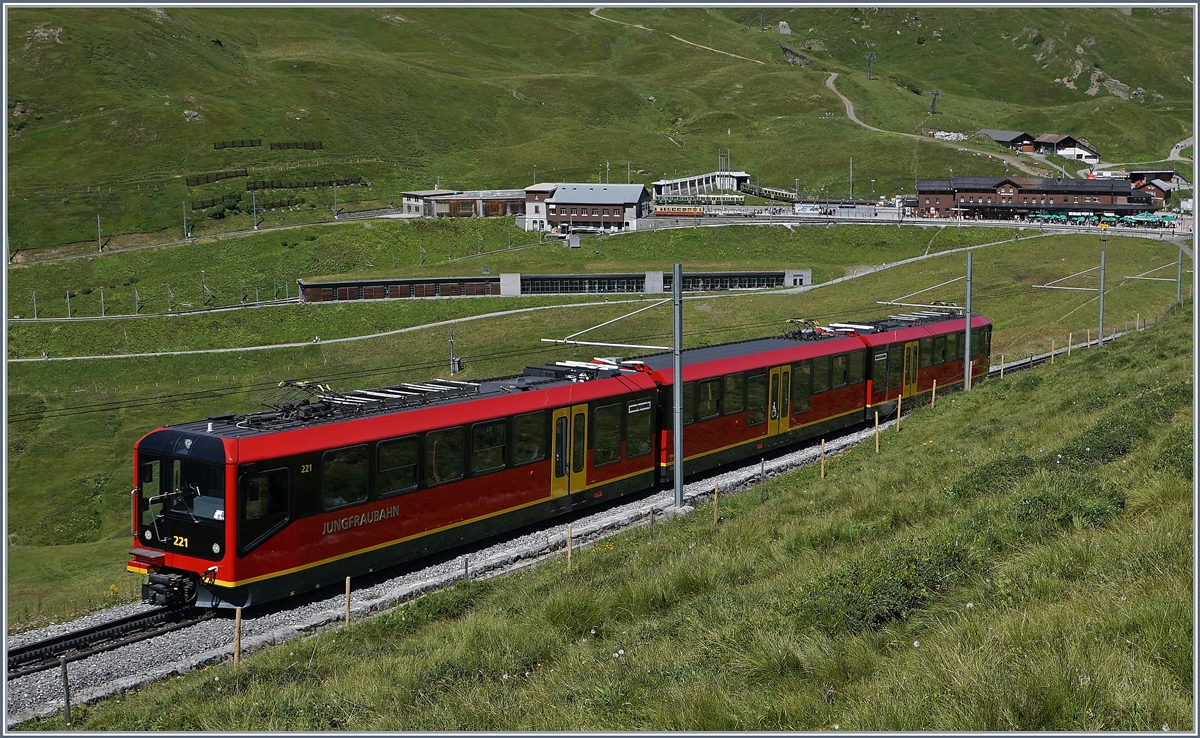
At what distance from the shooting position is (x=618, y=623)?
53.8ft

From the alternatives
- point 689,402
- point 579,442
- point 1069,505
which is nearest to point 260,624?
point 579,442

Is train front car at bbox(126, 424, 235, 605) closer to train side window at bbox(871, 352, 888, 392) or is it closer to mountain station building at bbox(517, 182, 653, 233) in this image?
train side window at bbox(871, 352, 888, 392)

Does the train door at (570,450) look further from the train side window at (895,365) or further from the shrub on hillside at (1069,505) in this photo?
the train side window at (895,365)

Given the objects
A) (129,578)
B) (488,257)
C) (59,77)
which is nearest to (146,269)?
(488,257)

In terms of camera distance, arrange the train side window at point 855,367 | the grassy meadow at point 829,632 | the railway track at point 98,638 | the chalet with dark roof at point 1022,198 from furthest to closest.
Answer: the chalet with dark roof at point 1022,198
the train side window at point 855,367
the railway track at point 98,638
the grassy meadow at point 829,632

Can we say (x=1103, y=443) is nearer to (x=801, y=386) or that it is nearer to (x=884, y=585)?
(x=884, y=585)

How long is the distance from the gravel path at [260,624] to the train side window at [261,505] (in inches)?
67.9

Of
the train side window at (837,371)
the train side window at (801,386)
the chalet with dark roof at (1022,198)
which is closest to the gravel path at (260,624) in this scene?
the train side window at (801,386)

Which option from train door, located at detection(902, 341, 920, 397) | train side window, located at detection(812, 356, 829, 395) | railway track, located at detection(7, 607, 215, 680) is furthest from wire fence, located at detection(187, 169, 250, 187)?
railway track, located at detection(7, 607, 215, 680)

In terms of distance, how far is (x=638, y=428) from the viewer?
31.0m

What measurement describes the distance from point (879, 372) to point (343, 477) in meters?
27.7

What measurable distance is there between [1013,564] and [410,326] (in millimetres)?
94682

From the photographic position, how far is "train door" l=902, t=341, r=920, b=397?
46.2m

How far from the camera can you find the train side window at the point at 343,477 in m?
21.6
